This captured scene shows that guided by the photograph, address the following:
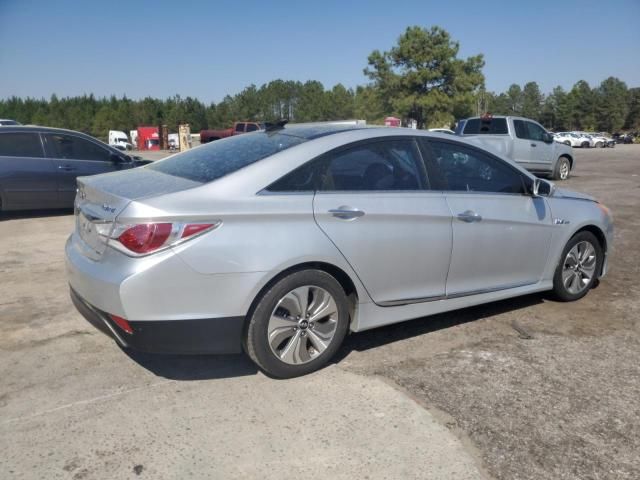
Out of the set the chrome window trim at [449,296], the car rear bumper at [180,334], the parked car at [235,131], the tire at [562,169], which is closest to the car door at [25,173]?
the car rear bumper at [180,334]

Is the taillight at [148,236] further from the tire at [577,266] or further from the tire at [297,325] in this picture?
the tire at [577,266]

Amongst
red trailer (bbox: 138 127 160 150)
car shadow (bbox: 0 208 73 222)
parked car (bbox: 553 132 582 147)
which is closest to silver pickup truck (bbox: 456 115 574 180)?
car shadow (bbox: 0 208 73 222)

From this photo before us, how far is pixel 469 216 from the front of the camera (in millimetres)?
4000

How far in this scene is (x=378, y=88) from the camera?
5888cm

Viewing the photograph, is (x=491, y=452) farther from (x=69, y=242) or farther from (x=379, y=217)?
(x=69, y=242)

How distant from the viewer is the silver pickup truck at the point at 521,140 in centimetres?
1515

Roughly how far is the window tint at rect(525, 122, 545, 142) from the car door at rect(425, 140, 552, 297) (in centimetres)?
1193

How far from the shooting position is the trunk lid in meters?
3.10

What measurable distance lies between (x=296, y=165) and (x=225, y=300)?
941 mm

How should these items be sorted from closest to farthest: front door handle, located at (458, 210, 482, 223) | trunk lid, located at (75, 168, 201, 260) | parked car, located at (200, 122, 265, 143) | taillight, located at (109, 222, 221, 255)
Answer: taillight, located at (109, 222, 221, 255), trunk lid, located at (75, 168, 201, 260), front door handle, located at (458, 210, 482, 223), parked car, located at (200, 122, 265, 143)

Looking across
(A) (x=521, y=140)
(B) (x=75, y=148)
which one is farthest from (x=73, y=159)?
(A) (x=521, y=140)

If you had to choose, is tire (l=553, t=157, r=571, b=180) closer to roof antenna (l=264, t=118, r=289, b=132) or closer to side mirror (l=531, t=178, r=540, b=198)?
side mirror (l=531, t=178, r=540, b=198)

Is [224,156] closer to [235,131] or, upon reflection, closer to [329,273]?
[329,273]

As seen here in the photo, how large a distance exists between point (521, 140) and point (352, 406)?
45.1 feet
